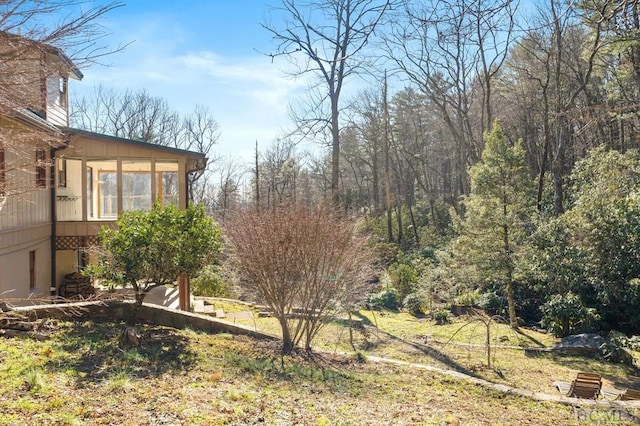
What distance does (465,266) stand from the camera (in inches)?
527

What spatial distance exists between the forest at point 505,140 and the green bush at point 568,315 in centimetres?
3

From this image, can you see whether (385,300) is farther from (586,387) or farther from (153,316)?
(153,316)

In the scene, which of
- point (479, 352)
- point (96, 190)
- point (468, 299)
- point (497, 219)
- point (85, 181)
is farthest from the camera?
point (96, 190)

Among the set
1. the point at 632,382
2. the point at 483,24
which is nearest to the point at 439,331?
the point at 632,382

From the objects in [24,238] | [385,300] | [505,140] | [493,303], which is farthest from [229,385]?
[505,140]

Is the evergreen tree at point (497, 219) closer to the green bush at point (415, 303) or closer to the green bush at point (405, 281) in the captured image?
the green bush at point (415, 303)

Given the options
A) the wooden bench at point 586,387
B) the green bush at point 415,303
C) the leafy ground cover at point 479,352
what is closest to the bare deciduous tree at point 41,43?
the leafy ground cover at point 479,352

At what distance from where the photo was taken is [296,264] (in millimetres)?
7711

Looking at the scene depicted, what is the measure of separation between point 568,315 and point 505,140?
5725 mm

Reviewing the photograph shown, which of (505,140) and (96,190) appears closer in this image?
(505,140)

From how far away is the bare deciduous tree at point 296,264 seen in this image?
7.68 m

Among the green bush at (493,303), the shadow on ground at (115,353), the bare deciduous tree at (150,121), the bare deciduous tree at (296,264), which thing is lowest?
the green bush at (493,303)

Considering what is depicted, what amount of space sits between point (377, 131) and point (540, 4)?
14621 millimetres

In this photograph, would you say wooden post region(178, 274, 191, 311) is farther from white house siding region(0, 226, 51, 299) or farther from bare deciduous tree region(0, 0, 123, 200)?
bare deciduous tree region(0, 0, 123, 200)
